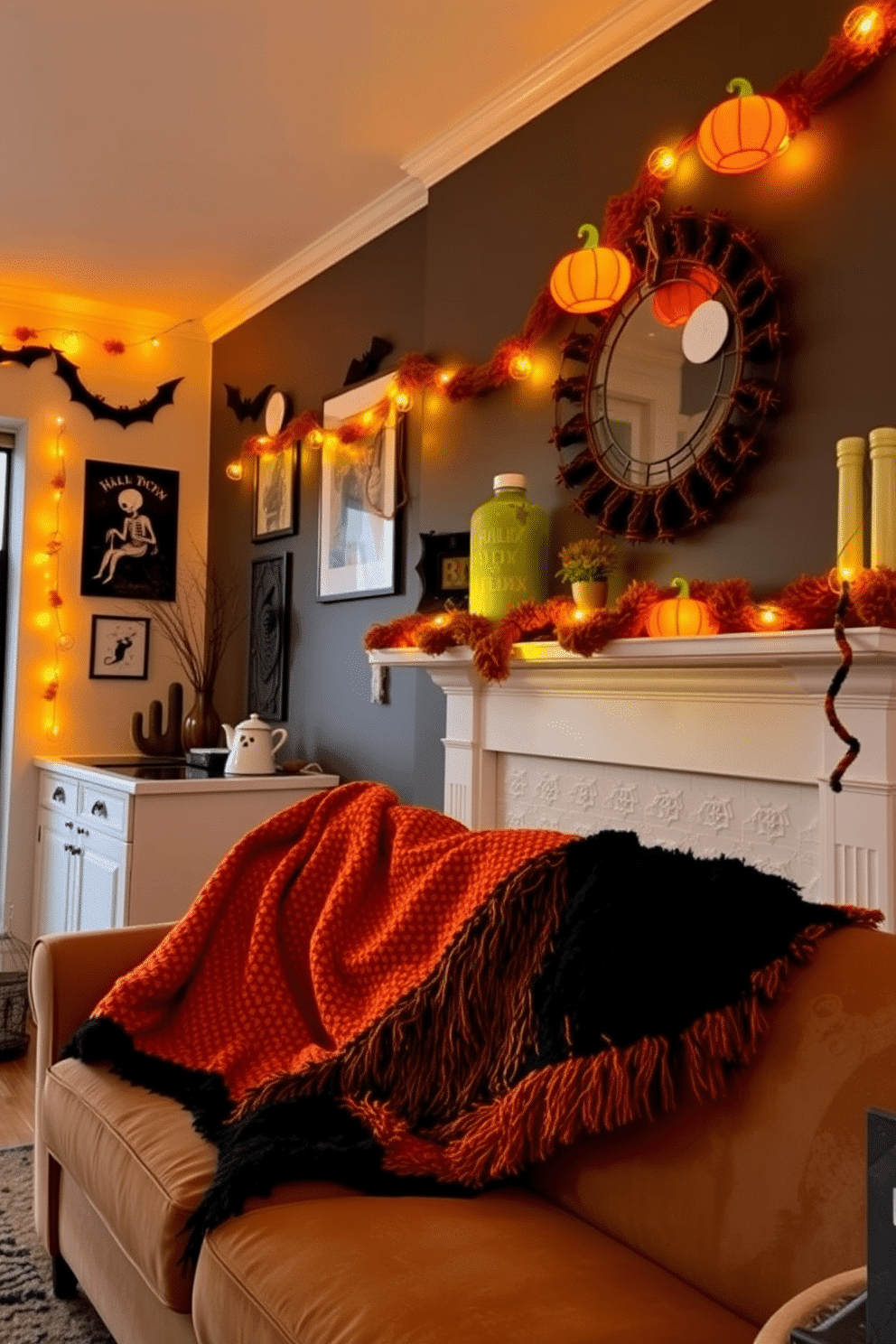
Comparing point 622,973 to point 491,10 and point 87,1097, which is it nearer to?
point 87,1097

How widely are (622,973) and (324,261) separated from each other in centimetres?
317

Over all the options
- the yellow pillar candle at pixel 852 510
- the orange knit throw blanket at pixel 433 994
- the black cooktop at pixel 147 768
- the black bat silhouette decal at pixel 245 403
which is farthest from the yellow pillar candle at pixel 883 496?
the black bat silhouette decal at pixel 245 403

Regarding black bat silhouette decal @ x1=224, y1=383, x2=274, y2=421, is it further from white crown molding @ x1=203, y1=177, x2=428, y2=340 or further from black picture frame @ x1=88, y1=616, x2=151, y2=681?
black picture frame @ x1=88, y1=616, x2=151, y2=681

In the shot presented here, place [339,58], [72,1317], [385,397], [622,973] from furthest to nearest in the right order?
[385,397] < [339,58] < [72,1317] < [622,973]

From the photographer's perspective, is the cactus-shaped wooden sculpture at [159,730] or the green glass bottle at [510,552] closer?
the green glass bottle at [510,552]

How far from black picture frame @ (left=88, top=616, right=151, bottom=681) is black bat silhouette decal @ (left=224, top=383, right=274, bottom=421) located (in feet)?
3.06

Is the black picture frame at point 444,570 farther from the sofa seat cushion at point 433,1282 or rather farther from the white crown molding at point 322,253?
the sofa seat cushion at point 433,1282

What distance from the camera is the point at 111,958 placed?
208 cm

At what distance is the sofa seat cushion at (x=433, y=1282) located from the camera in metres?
1.09

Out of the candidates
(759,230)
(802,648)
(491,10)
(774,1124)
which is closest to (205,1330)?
(774,1124)

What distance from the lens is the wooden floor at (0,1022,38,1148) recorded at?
9.14 feet

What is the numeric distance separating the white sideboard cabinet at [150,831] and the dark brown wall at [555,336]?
398mm

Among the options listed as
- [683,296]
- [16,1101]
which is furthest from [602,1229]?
[16,1101]

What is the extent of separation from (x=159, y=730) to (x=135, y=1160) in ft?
9.72
